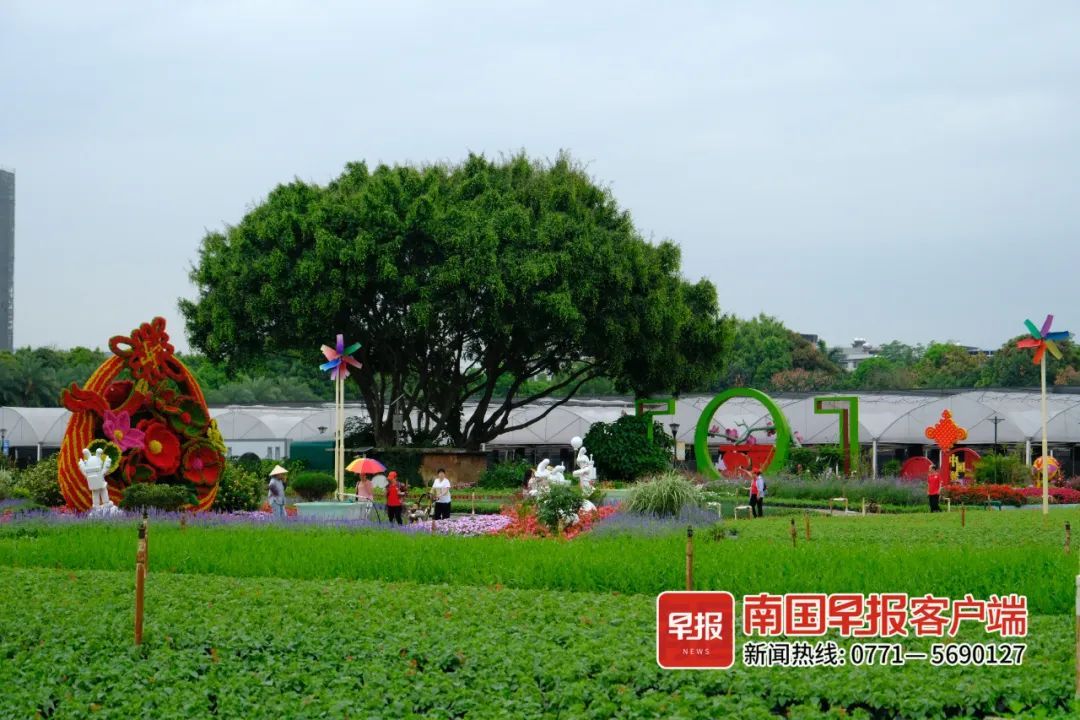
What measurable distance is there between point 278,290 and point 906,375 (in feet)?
182

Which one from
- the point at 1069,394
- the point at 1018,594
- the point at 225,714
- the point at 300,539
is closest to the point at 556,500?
the point at 300,539

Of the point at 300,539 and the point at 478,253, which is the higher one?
the point at 478,253

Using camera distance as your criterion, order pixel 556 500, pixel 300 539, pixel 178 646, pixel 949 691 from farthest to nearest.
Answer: pixel 556 500
pixel 300 539
pixel 178 646
pixel 949 691

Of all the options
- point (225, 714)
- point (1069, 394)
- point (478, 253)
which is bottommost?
point (225, 714)

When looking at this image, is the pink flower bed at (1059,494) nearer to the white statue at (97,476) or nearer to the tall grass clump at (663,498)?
the tall grass clump at (663,498)

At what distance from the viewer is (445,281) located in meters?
→ 36.6

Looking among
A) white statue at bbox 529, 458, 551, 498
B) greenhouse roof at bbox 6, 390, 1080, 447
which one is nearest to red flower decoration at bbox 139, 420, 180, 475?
white statue at bbox 529, 458, 551, 498

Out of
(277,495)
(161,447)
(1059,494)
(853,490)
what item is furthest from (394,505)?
(1059,494)

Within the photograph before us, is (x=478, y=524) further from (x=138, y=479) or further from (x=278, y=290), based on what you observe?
(x=278, y=290)

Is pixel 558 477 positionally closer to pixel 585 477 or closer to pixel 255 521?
pixel 585 477

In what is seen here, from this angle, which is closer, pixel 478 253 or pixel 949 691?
pixel 949 691

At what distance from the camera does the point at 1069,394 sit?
170 feet

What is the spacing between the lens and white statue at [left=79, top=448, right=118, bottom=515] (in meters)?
23.6

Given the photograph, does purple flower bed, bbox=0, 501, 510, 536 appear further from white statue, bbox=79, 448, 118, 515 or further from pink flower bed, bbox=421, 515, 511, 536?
white statue, bbox=79, 448, 118, 515
